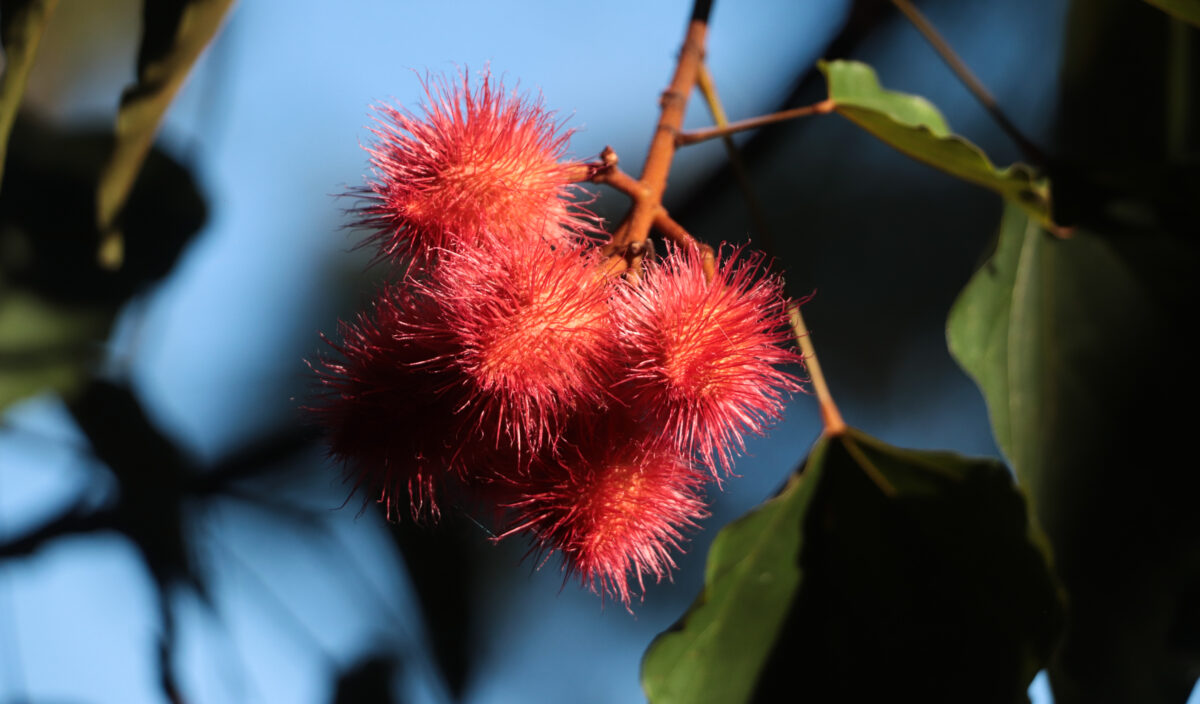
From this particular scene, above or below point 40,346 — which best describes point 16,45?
above

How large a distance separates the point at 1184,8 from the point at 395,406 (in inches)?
15.6

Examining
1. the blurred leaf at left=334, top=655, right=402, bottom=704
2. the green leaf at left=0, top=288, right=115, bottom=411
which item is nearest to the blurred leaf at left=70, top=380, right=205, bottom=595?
the green leaf at left=0, top=288, right=115, bottom=411

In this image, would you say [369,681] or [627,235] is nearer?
[627,235]

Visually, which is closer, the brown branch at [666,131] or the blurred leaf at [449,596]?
the brown branch at [666,131]

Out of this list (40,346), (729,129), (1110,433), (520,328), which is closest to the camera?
(520,328)

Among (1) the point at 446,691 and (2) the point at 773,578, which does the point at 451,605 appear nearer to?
(1) the point at 446,691

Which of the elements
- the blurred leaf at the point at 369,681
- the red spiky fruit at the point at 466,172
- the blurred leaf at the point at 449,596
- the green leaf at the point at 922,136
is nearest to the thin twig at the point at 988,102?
the green leaf at the point at 922,136

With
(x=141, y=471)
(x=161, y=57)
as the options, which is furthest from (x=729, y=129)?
(x=141, y=471)

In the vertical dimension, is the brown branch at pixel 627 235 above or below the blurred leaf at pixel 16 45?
below

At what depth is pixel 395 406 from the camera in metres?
0.31

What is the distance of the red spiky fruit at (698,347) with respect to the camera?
0.29 metres

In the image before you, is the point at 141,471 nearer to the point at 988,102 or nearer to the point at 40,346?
the point at 40,346

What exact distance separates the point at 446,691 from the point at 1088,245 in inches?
25.2

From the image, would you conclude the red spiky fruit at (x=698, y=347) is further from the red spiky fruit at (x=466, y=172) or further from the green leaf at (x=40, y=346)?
the green leaf at (x=40, y=346)
